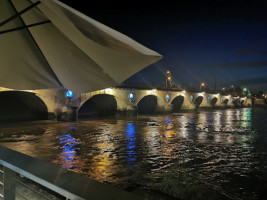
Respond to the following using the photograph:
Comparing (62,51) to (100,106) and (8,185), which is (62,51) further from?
(100,106)

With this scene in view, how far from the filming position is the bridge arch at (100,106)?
48.7 meters

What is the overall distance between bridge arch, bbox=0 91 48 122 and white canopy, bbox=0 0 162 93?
33.7 metres

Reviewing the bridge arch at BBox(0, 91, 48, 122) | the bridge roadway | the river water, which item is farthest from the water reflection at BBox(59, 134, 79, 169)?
the bridge arch at BBox(0, 91, 48, 122)

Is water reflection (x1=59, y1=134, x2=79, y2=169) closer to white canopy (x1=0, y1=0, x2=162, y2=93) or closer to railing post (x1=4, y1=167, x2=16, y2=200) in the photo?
white canopy (x1=0, y1=0, x2=162, y2=93)

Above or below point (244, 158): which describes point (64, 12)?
above

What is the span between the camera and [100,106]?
50844 millimetres

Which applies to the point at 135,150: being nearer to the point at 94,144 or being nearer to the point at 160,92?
the point at 94,144

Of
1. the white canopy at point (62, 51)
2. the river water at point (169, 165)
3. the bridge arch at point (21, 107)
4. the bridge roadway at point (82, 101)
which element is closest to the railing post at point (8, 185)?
the white canopy at point (62, 51)

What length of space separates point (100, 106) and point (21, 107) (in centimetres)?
1665

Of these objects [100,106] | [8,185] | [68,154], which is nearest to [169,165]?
[68,154]

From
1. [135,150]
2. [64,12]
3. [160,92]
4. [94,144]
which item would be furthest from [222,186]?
[160,92]

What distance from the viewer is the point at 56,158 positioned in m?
11.5

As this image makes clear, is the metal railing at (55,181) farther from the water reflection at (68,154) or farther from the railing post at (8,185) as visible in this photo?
the water reflection at (68,154)

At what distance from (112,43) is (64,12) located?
61 cm
